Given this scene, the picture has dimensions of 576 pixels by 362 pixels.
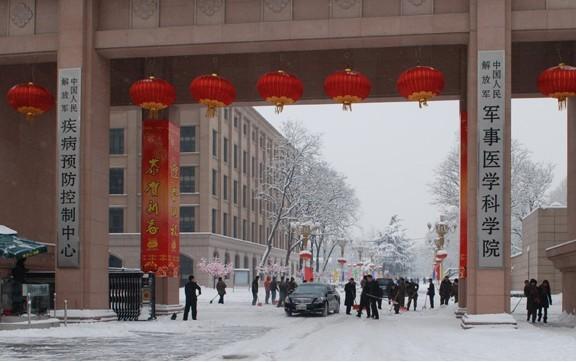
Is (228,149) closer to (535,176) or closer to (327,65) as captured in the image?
(535,176)

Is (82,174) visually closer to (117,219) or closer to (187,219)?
(187,219)

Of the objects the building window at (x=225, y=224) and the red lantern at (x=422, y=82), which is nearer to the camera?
the red lantern at (x=422, y=82)

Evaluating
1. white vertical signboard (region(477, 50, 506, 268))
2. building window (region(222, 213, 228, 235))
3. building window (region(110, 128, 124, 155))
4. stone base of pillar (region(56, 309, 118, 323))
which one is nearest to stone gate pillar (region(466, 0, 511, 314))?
white vertical signboard (region(477, 50, 506, 268))

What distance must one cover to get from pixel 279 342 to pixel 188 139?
56.5m

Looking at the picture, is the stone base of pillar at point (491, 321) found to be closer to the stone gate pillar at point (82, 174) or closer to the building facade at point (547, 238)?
the stone gate pillar at point (82, 174)

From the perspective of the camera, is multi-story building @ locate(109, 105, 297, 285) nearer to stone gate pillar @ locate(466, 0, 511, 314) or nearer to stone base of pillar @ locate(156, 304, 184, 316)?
stone base of pillar @ locate(156, 304, 184, 316)

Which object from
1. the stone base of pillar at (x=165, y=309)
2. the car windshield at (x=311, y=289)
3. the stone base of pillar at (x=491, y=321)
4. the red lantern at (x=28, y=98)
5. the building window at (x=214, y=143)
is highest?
the building window at (x=214, y=143)

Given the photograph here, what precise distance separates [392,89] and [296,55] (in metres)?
3.47

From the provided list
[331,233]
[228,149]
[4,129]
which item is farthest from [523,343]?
[228,149]

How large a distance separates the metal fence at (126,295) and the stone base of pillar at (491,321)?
1010cm

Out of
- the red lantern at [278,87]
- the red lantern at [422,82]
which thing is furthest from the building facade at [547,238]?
the red lantern at [278,87]

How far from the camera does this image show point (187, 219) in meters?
72.2

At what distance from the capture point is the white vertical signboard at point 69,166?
881 inches

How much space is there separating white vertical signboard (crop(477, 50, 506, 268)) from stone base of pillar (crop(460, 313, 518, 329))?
123cm
